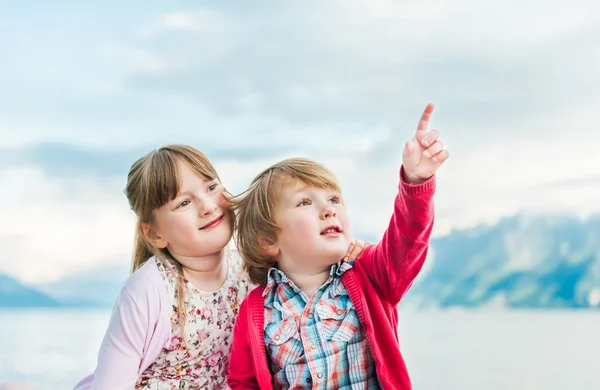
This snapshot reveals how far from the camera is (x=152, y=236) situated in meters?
1.46

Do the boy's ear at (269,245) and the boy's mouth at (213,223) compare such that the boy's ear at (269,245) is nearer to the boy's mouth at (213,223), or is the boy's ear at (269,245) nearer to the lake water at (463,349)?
the boy's mouth at (213,223)

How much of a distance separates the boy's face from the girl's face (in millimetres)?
159

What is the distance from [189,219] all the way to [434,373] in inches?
87.1

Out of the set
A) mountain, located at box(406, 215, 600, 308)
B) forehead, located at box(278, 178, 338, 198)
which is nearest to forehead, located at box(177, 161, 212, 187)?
forehead, located at box(278, 178, 338, 198)

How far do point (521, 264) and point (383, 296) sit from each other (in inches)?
212

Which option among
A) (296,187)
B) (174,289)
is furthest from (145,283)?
(296,187)

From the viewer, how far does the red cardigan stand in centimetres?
114

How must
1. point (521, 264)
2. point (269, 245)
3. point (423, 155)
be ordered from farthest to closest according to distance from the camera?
point (521, 264) < point (269, 245) < point (423, 155)

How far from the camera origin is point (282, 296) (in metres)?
1.32

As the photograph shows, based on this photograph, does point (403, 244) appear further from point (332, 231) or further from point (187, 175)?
point (187, 175)

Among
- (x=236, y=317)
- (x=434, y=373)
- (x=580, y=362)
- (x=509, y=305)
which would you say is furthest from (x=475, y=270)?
(x=236, y=317)

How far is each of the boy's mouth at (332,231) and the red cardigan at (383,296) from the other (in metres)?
0.08

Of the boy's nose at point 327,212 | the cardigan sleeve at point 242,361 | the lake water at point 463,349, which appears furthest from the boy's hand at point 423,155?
the lake water at point 463,349

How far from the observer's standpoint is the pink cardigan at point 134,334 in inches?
53.2
